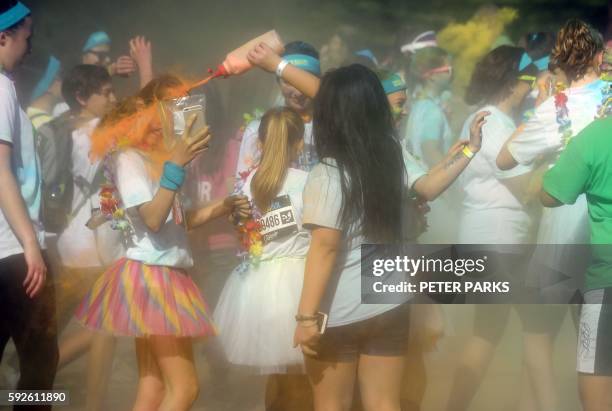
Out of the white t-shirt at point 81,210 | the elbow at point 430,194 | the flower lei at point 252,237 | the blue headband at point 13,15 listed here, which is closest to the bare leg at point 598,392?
the elbow at point 430,194

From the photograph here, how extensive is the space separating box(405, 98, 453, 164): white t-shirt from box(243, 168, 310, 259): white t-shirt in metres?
0.67

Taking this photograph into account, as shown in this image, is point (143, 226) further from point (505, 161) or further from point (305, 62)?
point (505, 161)

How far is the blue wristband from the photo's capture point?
3.63m

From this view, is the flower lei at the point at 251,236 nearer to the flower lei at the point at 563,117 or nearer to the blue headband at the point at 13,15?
the blue headband at the point at 13,15

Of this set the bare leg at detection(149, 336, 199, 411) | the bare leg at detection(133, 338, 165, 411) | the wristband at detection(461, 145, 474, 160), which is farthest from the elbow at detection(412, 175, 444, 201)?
the bare leg at detection(133, 338, 165, 411)

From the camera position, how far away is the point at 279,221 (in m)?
3.99

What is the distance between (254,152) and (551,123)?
129 cm

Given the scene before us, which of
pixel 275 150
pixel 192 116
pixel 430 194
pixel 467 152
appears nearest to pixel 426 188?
pixel 430 194

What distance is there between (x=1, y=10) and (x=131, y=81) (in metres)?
0.62

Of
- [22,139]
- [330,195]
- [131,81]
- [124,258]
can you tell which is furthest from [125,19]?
[330,195]

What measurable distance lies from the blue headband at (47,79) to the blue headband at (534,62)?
6.90 feet

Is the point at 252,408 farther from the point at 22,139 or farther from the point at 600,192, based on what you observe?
the point at 600,192

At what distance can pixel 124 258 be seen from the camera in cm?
390

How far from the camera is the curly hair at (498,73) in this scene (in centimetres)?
432
